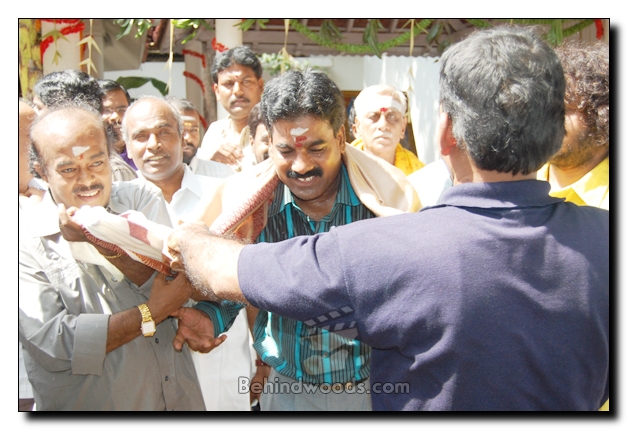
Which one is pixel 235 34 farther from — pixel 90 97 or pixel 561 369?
pixel 561 369

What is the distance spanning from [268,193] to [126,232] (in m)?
0.57

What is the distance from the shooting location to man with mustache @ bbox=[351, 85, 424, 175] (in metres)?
4.02

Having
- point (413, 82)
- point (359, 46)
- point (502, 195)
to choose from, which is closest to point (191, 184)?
point (502, 195)

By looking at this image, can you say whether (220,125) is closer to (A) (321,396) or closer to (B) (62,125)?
(B) (62,125)

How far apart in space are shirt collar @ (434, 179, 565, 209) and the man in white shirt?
1786 millimetres

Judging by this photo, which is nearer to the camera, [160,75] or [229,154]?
[229,154]

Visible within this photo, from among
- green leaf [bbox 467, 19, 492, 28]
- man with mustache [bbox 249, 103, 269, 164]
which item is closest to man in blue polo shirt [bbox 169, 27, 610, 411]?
man with mustache [bbox 249, 103, 269, 164]

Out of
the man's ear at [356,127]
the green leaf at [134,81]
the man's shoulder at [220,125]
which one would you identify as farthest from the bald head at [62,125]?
the green leaf at [134,81]

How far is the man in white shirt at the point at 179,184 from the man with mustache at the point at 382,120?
1.20 meters

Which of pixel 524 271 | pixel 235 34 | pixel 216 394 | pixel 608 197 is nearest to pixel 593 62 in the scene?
pixel 608 197

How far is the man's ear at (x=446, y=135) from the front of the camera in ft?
5.30

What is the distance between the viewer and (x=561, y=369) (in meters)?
1.52

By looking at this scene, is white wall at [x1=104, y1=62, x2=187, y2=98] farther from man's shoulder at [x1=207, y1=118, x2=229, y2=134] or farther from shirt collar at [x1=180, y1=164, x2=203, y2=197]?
shirt collar at [x1=180, y1=164, x2=203, y2=197]

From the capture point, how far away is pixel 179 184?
3453 mm
